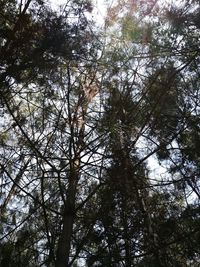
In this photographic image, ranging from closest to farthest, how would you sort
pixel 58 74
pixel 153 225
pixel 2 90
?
pixel 2 90
pixel 58 74
pixel 153 225

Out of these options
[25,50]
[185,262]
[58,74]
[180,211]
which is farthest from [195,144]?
[25,50]

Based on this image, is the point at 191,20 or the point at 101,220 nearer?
the point at 191,20

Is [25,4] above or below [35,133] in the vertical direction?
above

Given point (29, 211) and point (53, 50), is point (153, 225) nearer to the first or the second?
point (29, 211)

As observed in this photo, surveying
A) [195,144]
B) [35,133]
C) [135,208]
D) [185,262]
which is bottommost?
[185,262]

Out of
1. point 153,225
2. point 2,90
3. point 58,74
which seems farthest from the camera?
point 153,225

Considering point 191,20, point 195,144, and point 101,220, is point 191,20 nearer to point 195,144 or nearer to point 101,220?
point 195,144

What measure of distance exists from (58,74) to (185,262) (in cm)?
354

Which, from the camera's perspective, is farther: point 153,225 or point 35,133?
point 153,225

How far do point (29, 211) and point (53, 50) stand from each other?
2.40m

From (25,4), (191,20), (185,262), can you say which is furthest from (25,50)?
(185,262)

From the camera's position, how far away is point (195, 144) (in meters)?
6.48

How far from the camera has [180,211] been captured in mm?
6520

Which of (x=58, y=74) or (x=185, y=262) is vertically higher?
(x=58, y=74)
